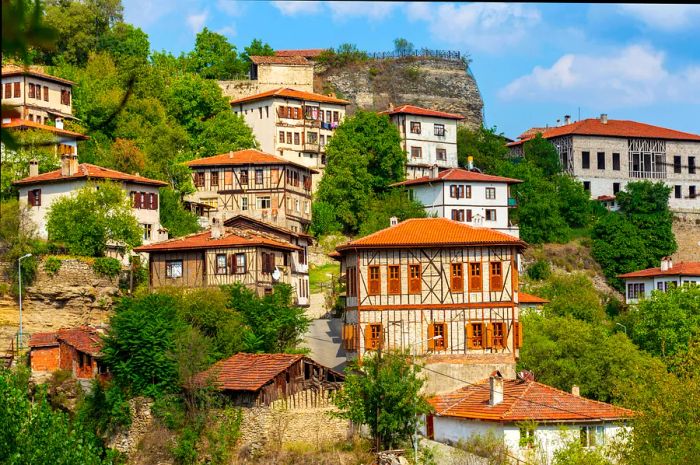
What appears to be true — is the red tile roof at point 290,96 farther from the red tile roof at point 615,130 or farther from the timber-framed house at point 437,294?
the timber-framed house at point 437,294

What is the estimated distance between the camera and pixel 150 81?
310 ft

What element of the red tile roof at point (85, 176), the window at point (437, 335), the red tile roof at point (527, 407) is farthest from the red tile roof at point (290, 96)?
the red tile roof at point (527, 407)

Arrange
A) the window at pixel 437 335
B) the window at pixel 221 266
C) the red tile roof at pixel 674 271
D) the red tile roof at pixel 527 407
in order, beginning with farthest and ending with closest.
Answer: the red tile roof at pixel 674 271 → the window at pixel 221 266 → the window at pixel 437 335 → the red tile roof at pixel 527 407

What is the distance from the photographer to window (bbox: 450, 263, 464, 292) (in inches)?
2023

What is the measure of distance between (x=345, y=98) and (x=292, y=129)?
14.4m

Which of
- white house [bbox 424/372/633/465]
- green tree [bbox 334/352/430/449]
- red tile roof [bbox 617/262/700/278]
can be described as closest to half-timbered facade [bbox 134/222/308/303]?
white house [bbox 424/372/633/465]

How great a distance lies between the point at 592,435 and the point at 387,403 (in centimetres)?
625

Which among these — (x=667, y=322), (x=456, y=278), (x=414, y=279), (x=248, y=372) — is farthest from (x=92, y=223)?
(x=667, y=322)

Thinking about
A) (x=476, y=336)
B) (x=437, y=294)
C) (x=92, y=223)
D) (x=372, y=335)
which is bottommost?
(x=476, y=336)

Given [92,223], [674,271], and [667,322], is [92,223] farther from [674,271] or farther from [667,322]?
[674,271]

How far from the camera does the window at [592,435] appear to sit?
41.6 meters

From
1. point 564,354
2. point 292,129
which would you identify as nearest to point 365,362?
point 564,354

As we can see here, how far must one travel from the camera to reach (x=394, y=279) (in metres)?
51.7

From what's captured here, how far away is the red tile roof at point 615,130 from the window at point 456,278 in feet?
174
